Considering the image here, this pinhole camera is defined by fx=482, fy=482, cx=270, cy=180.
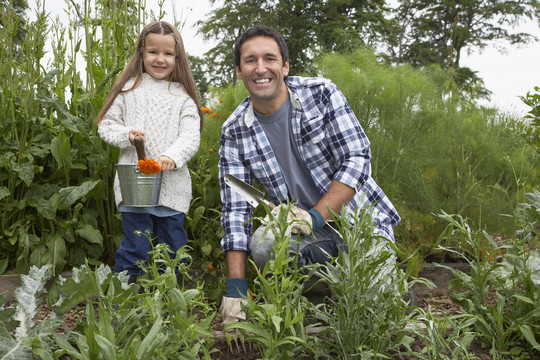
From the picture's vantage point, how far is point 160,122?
2475 millimetres

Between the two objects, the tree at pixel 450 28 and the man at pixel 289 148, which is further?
the tree at pixel 450 28

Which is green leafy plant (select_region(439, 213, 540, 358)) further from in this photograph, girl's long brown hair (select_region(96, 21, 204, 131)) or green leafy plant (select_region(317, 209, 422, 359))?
girl's long brown hair (select_region(96, 21, 204, 131))

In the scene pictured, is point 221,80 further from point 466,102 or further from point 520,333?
point 520,333

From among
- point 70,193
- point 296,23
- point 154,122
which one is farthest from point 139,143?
point 296,23

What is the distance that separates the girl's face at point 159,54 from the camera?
96.3 inches

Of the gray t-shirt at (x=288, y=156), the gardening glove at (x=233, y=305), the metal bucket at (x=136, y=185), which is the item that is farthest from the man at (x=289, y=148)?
the metal bucket at (x=136, y=185)

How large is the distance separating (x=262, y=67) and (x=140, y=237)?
103 centimetres

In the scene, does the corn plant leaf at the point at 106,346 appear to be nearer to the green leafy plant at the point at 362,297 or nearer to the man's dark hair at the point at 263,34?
the green leafy plant at the point at 362,297

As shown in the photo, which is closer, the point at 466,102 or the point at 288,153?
the point at 288,153

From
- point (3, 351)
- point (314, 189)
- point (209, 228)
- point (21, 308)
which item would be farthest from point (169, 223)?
point (3, 351)

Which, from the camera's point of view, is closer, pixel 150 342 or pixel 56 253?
pixel 150 342

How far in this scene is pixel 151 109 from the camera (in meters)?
2.47

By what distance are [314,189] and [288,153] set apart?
233mm

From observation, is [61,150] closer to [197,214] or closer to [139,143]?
[139,143]
